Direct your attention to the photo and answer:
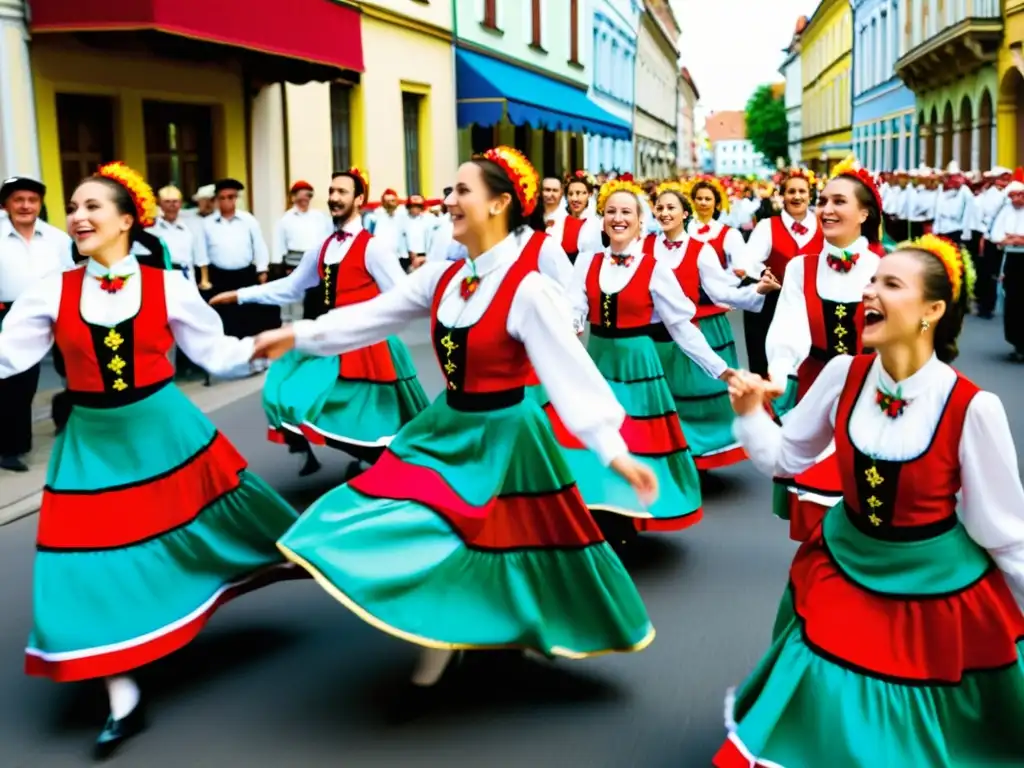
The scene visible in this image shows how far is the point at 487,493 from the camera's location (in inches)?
169

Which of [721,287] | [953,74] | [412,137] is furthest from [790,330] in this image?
[953,74]

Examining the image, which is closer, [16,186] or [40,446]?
[16,186]

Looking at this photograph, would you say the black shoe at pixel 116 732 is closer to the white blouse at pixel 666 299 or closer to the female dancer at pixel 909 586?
the female dancer at pixel 909 586

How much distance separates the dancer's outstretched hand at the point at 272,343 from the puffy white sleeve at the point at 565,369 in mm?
809

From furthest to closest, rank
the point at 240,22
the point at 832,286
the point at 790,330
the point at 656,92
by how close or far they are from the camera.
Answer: the point at 656,92
the point at 240,22
the point at 832,286
the point at 790,330

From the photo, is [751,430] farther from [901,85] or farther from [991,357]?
[901,85]

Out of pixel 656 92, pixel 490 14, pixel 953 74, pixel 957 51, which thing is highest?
pixel 656 92

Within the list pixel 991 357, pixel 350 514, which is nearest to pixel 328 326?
pixel 350 514

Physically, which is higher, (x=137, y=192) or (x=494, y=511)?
(x=137, y=192)

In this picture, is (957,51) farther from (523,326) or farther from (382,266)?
(523,326)

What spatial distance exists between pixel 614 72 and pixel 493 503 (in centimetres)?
4224

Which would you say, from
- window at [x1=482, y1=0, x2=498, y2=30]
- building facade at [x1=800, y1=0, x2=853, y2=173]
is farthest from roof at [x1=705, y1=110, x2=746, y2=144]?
window at [x1=482, y1=0, x2=498, y2=30]

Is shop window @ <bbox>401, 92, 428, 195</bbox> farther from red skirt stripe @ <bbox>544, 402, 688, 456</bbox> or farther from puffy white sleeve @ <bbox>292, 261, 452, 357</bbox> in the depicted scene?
puffy white sleeve @ <bbox>292, 261, 452, 357</bbox>

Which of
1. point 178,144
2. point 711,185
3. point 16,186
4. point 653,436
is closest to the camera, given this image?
point 653,436
